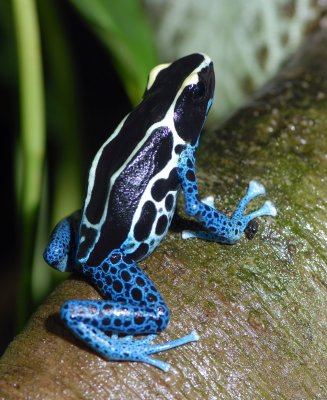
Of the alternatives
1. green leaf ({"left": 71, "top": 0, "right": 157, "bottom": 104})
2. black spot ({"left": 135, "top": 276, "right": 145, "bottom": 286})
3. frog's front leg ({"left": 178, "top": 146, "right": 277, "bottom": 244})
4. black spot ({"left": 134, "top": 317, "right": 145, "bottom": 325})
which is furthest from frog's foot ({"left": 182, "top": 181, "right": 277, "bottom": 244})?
green leaf ({"left": 71, "top": 0, "right": 157, "bottom": 104})

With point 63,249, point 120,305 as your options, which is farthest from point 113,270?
point 63,249

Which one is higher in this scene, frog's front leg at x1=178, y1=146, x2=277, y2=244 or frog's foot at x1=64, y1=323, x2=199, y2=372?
frog's front leg at x1=178, y1=146, x2=277, y2=244

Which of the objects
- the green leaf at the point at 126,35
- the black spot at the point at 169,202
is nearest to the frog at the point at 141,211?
the black spot at the point at 169,202

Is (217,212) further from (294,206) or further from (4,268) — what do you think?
(4,268)

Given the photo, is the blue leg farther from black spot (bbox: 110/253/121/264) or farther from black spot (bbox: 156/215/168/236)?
black spot (bbox: 156/215/168/236)

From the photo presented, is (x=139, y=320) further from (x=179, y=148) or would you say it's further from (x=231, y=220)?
(x=179, y=148)

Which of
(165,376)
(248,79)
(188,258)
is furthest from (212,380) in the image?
(248,79)

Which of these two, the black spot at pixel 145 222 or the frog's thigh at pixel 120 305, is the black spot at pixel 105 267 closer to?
the frog's thigh at pixel 120 305
